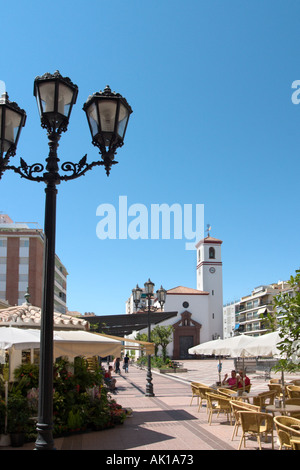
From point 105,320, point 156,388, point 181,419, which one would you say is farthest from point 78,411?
point 105,320

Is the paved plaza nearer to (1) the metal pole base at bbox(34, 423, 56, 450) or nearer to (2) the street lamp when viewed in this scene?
(1) the metal pole base at bbox(34, 423, 56, 450)

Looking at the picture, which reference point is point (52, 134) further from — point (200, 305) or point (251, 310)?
point (251, 310)

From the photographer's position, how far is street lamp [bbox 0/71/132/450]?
5021 millimetres

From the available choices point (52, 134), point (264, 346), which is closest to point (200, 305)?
point (264, 346)

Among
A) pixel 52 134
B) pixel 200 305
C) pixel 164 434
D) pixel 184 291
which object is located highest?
pixel 184 291

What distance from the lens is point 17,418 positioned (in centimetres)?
924

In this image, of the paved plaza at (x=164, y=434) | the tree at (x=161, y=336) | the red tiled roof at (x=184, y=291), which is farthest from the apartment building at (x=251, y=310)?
the paved plaza at (x=164, y=434)

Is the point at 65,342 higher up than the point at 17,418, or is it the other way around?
the point at 65,342

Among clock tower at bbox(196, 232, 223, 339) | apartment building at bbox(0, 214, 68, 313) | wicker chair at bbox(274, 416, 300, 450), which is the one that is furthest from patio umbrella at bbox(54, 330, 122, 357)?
clock tower at bbox(196, 232, 223, 339)

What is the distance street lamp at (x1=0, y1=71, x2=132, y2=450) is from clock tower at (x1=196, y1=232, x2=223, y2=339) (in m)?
62.4

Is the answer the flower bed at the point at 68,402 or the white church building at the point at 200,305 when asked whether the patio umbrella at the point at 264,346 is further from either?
the white church building at the point at 200,305

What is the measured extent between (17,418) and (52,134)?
6.43 metres
